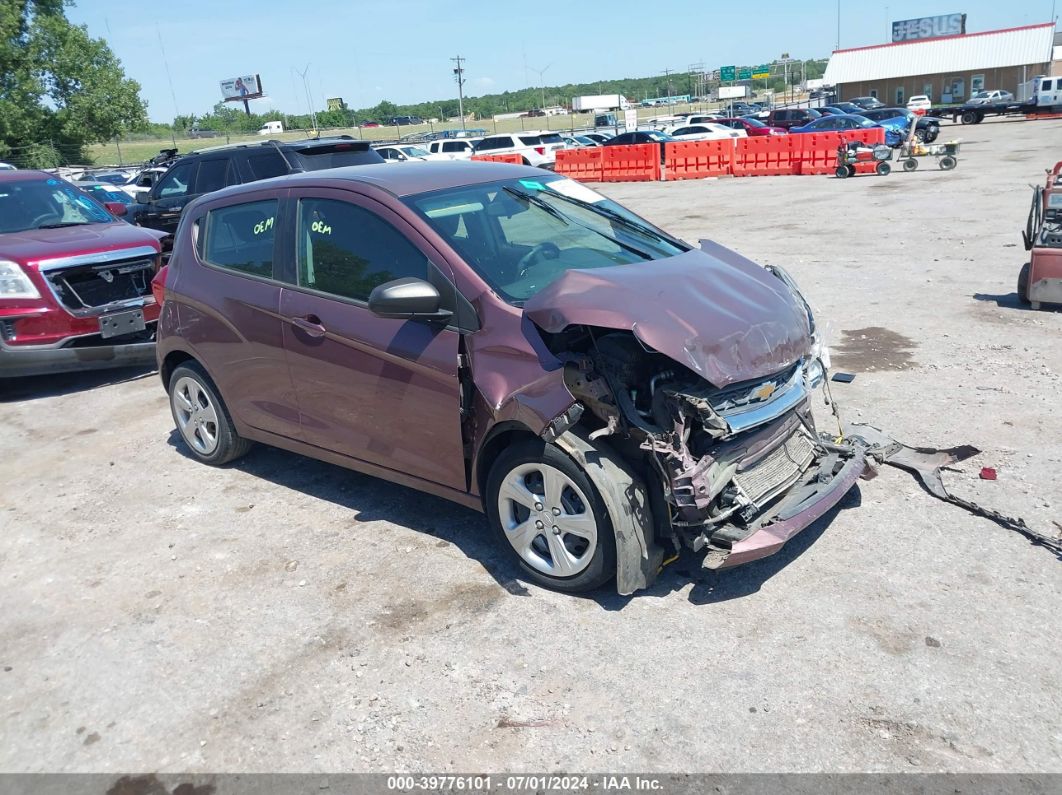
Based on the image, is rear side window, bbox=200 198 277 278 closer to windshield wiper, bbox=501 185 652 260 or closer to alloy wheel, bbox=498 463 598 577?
windshield wiper, bbox=501 185 652 260

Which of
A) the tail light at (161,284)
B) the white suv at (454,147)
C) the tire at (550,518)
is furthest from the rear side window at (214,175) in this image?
the white suv at (454,147)

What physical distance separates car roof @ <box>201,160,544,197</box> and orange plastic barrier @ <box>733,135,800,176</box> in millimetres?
21654

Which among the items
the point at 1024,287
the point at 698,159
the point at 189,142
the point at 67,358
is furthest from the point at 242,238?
the point at 189,142

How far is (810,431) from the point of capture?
4.41 metres

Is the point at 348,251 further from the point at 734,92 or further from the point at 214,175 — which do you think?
the point at 734,92

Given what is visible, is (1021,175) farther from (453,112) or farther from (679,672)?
(453,112)

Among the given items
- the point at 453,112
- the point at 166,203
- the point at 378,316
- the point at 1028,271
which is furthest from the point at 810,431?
the point at 453,112

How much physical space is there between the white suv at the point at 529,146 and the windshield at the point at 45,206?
70.2 ft

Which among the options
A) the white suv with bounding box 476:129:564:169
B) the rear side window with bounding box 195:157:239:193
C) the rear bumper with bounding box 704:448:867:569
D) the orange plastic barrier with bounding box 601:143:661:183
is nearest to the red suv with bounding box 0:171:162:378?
the rear side window with bounding box 195:157:239:193

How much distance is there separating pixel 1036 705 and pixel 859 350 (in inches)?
189

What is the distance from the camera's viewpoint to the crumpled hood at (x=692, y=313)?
3658mm

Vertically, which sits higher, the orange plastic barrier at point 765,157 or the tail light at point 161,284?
the tail light at point 161,284

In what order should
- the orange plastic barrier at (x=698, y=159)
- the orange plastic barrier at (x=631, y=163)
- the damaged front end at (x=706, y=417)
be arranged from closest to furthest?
the damaged front end at (x=706, y=417), the orange plastic barrier at (x=698, y=159), the orange plastic barrier at (x=631, y=163)

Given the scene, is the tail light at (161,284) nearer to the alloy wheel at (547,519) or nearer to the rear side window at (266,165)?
the alloy wheel at (547,519)
